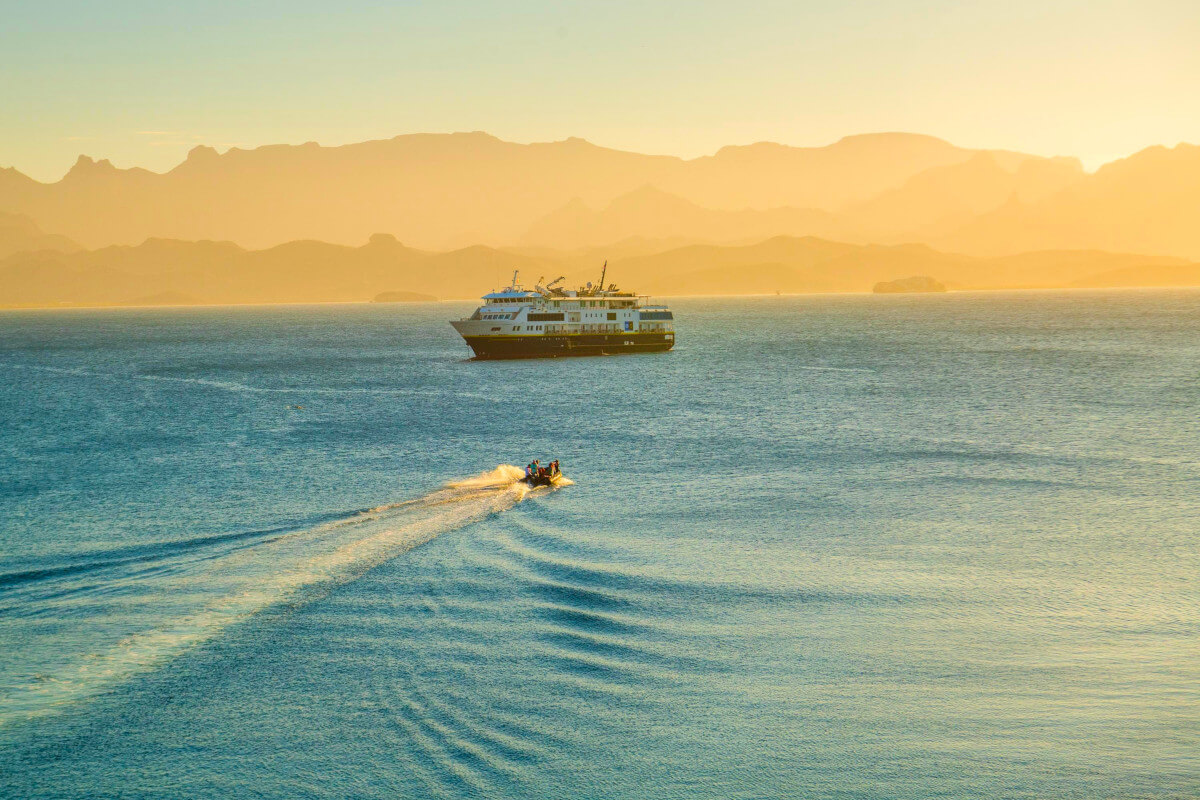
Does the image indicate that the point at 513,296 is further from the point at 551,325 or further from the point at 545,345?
the point at 545,345

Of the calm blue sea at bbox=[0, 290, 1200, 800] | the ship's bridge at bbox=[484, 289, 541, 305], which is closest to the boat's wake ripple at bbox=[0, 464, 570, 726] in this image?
the calm blue sea at bbox=[0, 290, 1200, 800]

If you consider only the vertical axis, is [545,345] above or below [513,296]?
below

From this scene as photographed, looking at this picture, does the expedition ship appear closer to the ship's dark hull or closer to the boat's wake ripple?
the ship's dark hull

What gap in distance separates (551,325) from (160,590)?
383ft

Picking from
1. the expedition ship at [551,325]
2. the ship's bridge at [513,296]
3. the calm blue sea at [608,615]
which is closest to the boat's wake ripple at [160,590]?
the calm blue sea at [608,615]

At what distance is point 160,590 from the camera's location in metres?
36.7

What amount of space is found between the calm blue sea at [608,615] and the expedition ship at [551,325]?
74.2 metres

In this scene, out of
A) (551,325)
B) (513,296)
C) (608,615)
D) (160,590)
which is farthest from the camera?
(551,325)

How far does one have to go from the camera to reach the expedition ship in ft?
491

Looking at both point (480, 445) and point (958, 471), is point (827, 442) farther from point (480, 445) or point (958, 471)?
point (480, 445)

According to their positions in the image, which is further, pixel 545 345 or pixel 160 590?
pixel 545 345

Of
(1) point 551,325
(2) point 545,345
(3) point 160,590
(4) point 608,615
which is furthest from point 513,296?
(4) point 608,615

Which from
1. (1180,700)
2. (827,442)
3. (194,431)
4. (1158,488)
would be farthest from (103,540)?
(1158,488)

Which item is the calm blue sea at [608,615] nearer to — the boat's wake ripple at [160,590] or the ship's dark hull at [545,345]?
the boat's wake ripple at [160,590]
